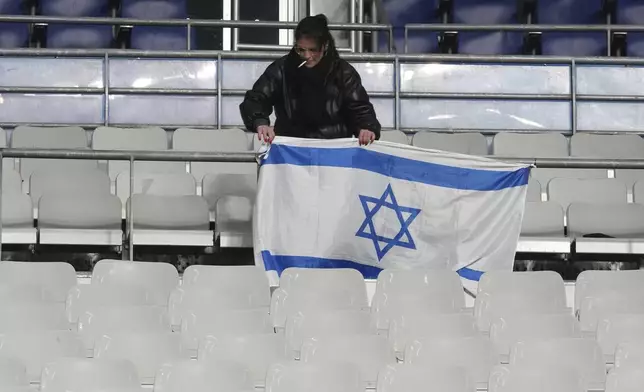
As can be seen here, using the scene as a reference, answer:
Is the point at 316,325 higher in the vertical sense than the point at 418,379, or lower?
higher

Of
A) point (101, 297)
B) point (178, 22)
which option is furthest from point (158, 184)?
point (178, 22)

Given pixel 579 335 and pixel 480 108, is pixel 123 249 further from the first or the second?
pixel 480 108

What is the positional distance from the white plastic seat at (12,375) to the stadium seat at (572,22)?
7169mm

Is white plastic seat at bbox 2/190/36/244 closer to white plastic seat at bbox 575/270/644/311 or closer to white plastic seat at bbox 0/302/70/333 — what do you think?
white plastic seat at bbox 0/302/70/333

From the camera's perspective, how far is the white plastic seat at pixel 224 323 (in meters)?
5.95

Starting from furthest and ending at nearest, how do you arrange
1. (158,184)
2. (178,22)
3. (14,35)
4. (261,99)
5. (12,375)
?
(14,35)
(178,22)
(158,184)
(261,99)
(12,375)

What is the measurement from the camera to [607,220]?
25.9ft

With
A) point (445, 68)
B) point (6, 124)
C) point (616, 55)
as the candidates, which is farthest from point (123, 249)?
point (616, 55)

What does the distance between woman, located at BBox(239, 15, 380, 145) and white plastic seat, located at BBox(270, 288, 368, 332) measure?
37.2 inches

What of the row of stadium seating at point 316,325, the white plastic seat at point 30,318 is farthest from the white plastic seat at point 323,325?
the white plastic seat at point 30,318

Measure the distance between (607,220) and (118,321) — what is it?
3262mm

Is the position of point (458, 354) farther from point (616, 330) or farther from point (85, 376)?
point (85, 376)

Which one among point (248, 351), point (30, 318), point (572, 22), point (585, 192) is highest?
point (572, 22)

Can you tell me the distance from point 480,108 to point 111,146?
291 cm
